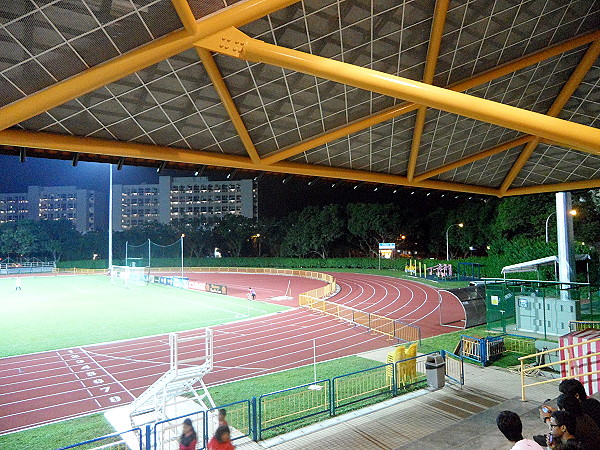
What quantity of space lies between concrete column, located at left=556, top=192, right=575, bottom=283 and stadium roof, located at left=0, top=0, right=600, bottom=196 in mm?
8006

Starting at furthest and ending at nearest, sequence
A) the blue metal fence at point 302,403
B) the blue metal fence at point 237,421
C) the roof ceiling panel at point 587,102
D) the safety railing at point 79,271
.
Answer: the safety railing at point 79,271 → the roof ceiling panel at point 587,102 → the blue metal fence at point 302,403 → the blue metal fence at point 237,421

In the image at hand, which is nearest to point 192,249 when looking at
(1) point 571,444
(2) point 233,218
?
(2) point 233,218

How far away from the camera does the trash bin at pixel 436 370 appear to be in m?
12.0

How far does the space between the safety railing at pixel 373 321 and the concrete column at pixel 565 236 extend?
8371 mm

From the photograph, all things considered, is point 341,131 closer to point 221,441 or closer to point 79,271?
point 221,441

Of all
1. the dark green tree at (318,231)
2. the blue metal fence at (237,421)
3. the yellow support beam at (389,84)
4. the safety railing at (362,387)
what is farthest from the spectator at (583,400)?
the dark green tree at (318,231)

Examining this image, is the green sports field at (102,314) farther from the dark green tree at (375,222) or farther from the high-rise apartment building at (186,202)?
the high-rise apartment building at (186,202)

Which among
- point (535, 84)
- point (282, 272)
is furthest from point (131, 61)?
point (282, 272)

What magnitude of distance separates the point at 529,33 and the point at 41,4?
9349 mm

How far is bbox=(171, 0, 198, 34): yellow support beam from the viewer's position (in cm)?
569

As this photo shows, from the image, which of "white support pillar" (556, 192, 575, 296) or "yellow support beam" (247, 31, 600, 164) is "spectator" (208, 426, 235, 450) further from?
"white support pillar" (556, 192, 575, 296)

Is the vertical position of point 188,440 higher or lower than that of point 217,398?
higher

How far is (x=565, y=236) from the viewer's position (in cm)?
2188

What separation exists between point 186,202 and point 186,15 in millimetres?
146538
